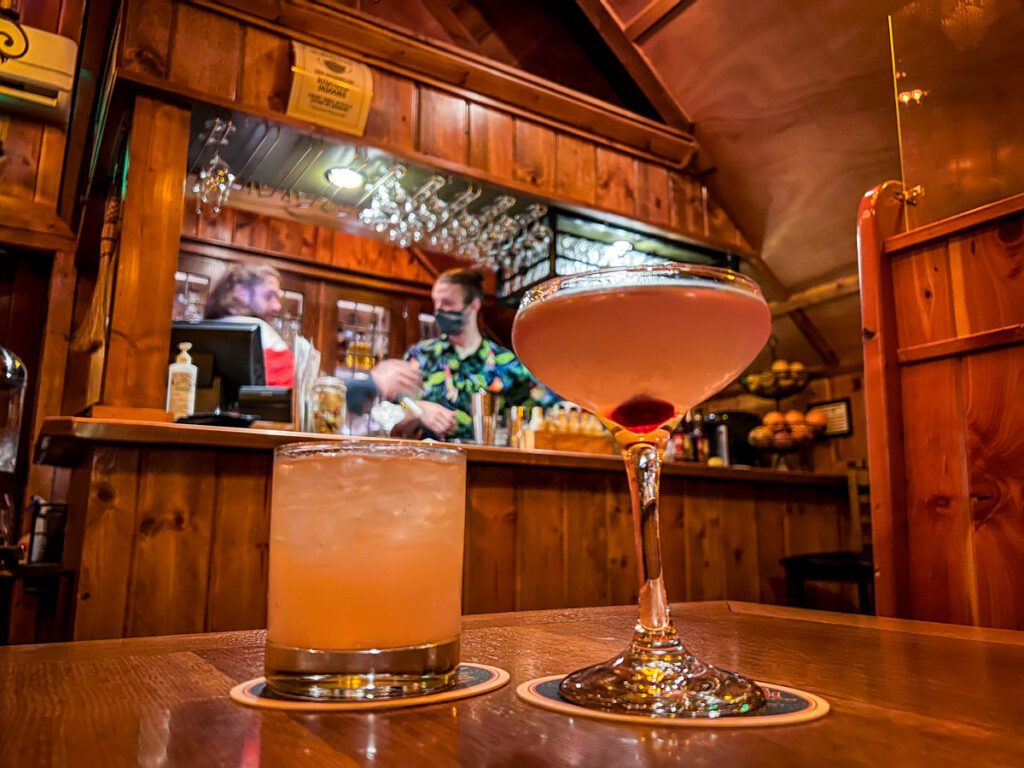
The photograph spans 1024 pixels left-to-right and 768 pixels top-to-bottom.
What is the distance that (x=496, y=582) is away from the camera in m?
2.51

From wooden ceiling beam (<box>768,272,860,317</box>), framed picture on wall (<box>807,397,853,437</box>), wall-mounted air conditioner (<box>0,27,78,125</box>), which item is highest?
wall-mounted air conditioner (<box>0,27,78,125</box>)

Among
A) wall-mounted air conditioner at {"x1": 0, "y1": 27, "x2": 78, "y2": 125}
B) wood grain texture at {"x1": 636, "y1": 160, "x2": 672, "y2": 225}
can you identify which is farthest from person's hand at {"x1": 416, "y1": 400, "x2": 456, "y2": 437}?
wall-mounted air conditioner at {"x1": 0, "y1": 27, "x2": 78, "y2": 125}

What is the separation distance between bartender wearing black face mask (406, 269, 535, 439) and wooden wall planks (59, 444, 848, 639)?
1.56 metres

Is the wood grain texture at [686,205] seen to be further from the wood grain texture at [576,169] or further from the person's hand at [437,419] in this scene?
the person's hand at [437,419]

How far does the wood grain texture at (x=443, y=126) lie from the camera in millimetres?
3055

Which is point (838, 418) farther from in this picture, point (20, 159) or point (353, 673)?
point (20, 159)

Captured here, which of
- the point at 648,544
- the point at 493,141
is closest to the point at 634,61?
the point at 493,141

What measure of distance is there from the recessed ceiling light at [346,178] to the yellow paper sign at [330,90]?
1.65 ft

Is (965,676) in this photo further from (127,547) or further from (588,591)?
(588,591)

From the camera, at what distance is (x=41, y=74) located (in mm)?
3777

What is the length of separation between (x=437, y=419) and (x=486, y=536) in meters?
1.41

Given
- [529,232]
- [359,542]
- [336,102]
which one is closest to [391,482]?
[359,542]

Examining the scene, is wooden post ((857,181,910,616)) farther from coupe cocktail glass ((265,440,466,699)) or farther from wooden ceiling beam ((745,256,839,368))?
wooden ceiling beam ((745,256,839,368))

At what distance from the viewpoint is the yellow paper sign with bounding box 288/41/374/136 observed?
107 inches
